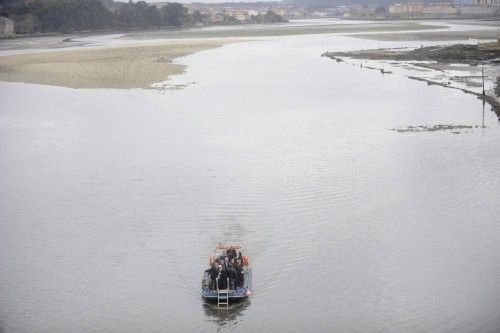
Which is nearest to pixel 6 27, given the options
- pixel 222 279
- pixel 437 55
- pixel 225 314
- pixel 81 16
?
pixel 81 16

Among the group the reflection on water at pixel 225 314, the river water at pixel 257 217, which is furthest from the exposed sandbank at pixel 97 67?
the reflection on water at pixel 225 314

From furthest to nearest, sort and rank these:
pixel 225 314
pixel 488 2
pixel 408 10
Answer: pixel 408 10 → pixel 488 2 → pixel 225 314

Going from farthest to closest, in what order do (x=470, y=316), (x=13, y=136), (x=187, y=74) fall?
(x=187, y=74)
(x=13, y=136)
(x=470, y=316)

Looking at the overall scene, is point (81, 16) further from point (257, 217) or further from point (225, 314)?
point (225, 314)

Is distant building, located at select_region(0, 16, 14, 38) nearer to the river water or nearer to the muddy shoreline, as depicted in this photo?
the muddy shoreline

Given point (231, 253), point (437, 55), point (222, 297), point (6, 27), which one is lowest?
point (222, 297)

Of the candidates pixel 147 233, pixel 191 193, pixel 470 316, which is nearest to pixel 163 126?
pixel 191 193

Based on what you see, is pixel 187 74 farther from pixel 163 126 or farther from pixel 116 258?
pixel 116 258
